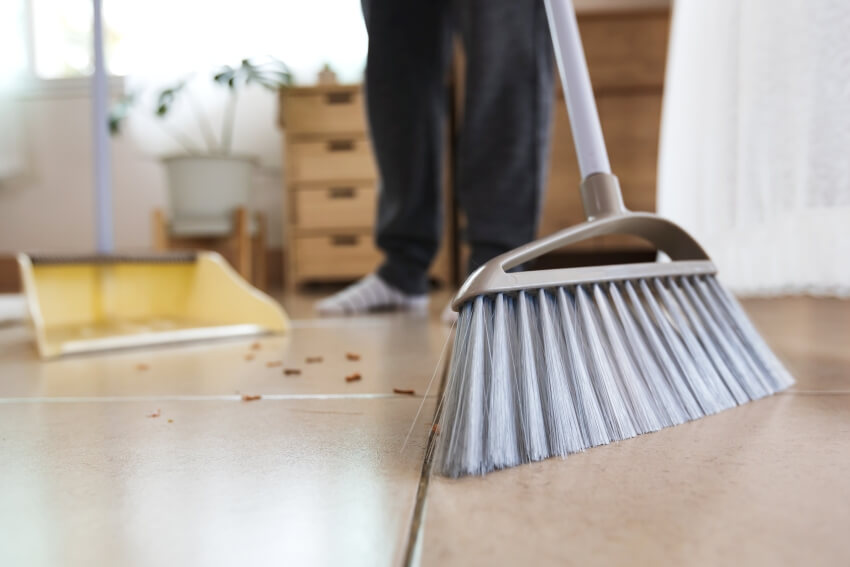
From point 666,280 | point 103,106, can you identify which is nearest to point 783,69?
point 666,280

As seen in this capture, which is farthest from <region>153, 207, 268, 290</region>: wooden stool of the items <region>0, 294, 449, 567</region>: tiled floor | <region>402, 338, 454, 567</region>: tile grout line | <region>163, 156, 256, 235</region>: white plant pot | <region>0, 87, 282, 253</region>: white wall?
<region>402, 338, 454, 567</region>: tile grout line

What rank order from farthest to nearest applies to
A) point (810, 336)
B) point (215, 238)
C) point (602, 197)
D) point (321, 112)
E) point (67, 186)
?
point (67, 186), point (321, 112), point (215, 238), point (810, 336), point (602, 197)

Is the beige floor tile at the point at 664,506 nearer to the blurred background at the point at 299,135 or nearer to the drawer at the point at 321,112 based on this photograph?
the blurred background at the point at 299,135

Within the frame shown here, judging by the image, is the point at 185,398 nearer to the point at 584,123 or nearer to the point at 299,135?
the point at 584,123

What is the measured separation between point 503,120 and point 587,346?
66 centimetres

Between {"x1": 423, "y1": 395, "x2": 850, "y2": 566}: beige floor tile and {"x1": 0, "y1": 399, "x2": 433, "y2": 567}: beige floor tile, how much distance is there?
34 mm

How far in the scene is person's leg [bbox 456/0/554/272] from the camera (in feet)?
3.10

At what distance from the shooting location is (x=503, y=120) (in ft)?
3.26

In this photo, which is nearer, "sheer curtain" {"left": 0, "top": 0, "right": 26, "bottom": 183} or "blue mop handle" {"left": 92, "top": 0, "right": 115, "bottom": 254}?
"blue mop handle" {"left": 92, "top": 0, "right": 115, "bottom": 254}

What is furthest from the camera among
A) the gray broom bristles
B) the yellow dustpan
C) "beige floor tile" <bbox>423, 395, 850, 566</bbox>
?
the yellow dustpan

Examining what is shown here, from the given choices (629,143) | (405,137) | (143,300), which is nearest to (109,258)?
(143,300)

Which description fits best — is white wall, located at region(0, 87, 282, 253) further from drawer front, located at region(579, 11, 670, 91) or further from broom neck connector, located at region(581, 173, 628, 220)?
broom neck connector, located at region(581, 173, 628, 220)

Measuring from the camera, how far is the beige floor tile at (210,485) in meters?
0.25

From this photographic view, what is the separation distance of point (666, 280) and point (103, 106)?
97 cm
